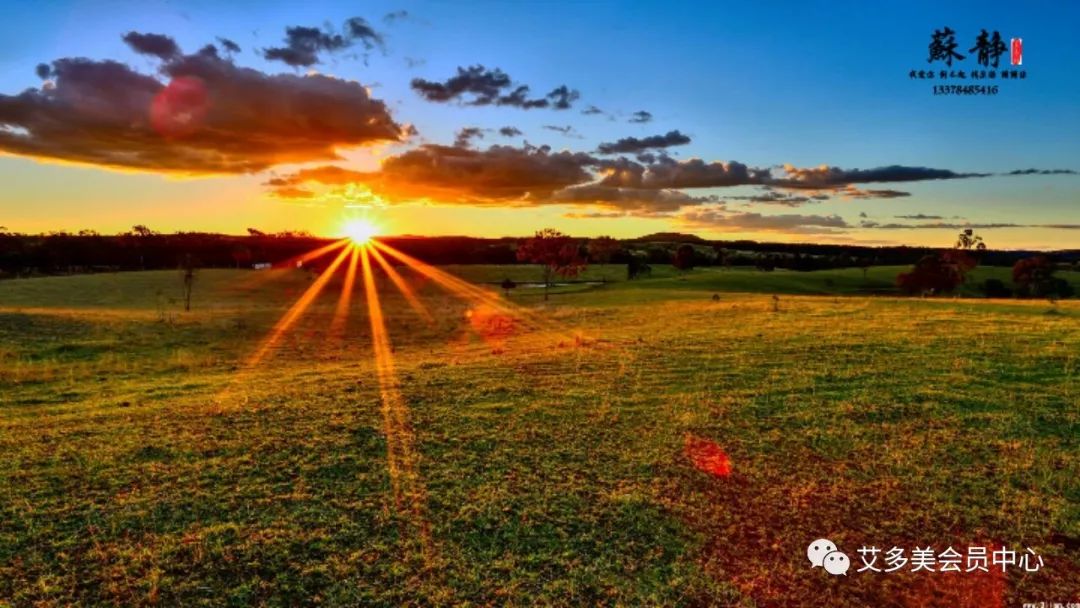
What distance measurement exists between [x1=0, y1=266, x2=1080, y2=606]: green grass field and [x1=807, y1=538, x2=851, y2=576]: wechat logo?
145 millimetres

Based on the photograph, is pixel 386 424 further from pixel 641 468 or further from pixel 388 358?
pixel 388 358

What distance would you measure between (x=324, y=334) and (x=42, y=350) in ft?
47.8

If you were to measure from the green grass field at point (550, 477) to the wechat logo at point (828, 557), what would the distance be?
0.15 meters

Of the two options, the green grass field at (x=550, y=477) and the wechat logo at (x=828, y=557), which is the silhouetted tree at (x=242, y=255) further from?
the wechat logo at (x=828, y=557)

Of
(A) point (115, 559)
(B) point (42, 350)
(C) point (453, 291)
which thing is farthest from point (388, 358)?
(C) point (453, 291)

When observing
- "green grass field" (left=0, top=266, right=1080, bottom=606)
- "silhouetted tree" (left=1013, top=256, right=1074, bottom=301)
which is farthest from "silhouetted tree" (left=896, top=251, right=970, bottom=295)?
"green grass field" (left=0, top=266, right=1080, bottom=606)

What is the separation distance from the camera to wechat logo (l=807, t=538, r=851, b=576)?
26.8 feet

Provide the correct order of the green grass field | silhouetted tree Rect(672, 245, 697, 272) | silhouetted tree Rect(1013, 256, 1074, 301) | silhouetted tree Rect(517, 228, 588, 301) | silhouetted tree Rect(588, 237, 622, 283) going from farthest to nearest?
silhouetted tree Rect(672, 245, 697, 272) < silhouetted tree Rect(588, 237, 622, 283) < silhouetted tree Rect(1013, 256, 1074, 301) < silhouetted tree Rect(517, 228, 588, 301) < the green grass field

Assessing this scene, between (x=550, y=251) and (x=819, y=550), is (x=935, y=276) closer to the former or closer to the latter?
(x=550, y=251)

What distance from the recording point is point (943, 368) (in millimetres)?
19406

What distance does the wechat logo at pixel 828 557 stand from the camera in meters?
8.17

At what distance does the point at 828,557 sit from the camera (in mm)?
8375

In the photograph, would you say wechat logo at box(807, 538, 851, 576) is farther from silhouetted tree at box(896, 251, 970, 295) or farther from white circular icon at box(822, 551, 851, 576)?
silhouetted tree at box(896, 251, 970, 295)

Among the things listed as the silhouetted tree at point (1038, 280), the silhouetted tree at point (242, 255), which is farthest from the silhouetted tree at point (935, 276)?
the silhouetted tree at point (242, 255)
